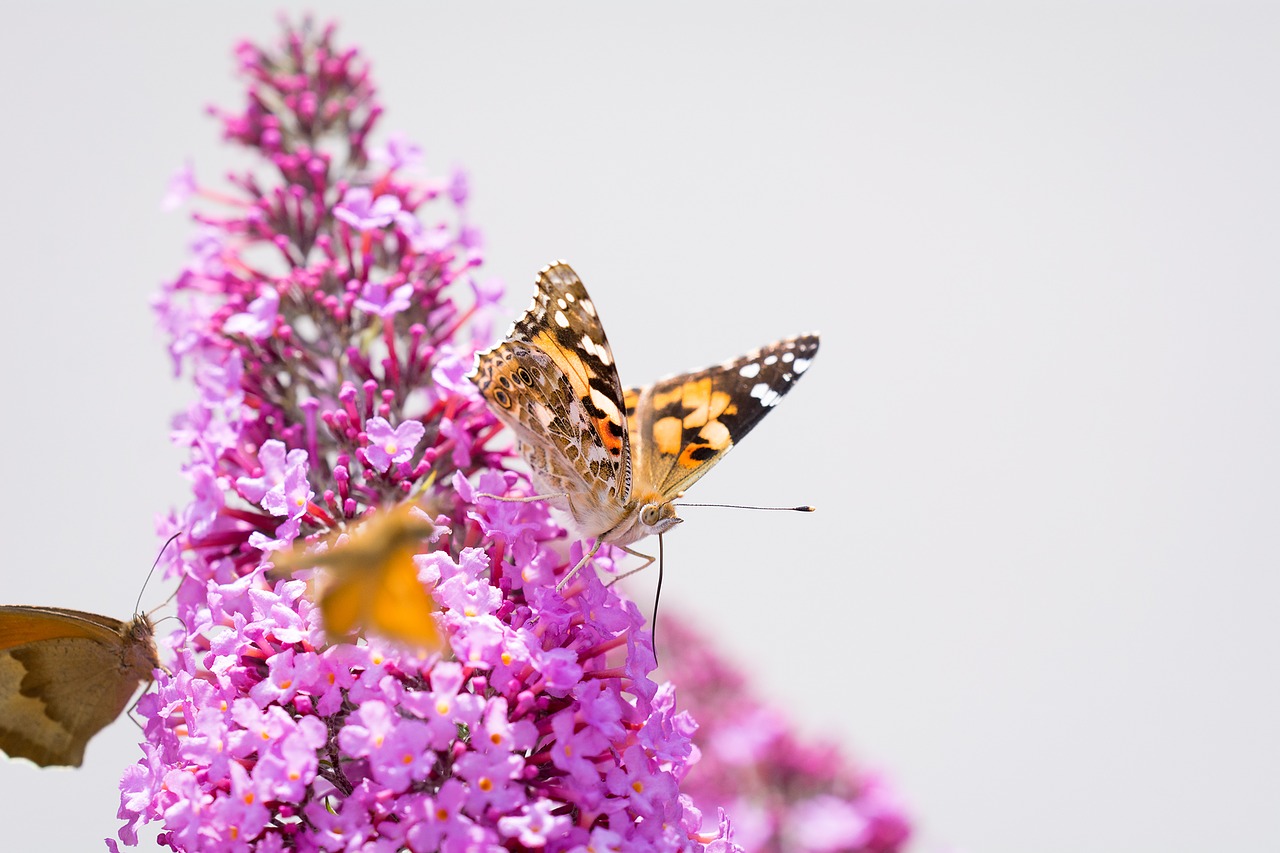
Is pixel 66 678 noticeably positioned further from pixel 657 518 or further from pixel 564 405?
pixel 657 518

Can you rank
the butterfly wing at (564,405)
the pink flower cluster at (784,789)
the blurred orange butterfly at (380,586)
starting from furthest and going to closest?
the pink flower cluster at (784,789)
the butterfly wing at (564,405)
the blurred orange butterfly at (380,586)

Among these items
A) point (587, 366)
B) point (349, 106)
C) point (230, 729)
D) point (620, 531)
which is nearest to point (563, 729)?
point (620, 531)

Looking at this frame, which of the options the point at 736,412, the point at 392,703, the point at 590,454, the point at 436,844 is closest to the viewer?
the point at 436,844

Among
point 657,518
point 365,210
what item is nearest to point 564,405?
point 657,518

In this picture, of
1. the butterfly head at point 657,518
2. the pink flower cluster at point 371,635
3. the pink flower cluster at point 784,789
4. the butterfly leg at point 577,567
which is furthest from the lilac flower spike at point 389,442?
the pink flower cluster at point 784,789

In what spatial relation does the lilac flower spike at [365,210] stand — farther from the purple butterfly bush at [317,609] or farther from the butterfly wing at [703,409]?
the butterfly wing at [703,409]

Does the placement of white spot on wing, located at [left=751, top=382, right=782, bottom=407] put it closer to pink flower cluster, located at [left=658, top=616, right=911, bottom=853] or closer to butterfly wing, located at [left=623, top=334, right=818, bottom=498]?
butterfly wing, located at [left=623, top=334, right=818, bottom=498]

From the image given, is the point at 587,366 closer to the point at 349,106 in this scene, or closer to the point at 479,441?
the point at 479,441
